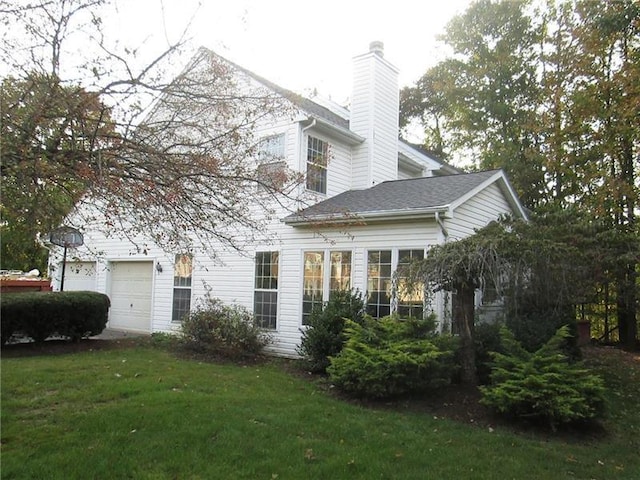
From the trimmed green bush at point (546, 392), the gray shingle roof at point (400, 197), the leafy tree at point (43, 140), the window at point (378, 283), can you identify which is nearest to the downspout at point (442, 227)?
the gray shingle roof at point (400, 197)

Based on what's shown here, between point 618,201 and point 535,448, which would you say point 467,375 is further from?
point 618,201

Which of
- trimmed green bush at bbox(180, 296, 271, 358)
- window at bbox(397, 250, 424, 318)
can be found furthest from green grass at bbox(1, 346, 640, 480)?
window at bbox(397, 250, 424, 318)

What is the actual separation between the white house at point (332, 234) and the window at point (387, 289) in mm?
21

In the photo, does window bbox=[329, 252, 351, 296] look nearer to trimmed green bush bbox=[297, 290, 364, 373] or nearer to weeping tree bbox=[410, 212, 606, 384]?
trimmed green bush bbox=[297, 290, 364, 373]

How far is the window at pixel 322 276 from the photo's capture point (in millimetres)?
10391

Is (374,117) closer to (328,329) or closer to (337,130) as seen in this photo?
(337,130)

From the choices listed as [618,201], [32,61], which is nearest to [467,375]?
[32,61]

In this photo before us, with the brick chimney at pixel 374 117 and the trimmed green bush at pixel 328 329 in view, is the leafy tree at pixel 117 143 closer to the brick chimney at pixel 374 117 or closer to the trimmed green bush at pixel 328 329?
the trimmed green bush at pixel 328 329

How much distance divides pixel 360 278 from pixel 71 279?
1166 cm

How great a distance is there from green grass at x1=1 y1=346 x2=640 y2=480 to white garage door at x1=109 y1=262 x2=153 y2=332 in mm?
6814

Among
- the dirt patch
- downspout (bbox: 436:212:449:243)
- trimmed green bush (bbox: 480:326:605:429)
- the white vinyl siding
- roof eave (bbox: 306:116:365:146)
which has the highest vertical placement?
roof eave (bbox: 306:116:365:146)

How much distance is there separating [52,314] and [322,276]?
6031 millimetres

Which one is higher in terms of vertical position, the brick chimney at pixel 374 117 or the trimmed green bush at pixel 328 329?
the brick chimney at pixel 374 117

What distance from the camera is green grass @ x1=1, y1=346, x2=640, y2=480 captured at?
4422 mm
